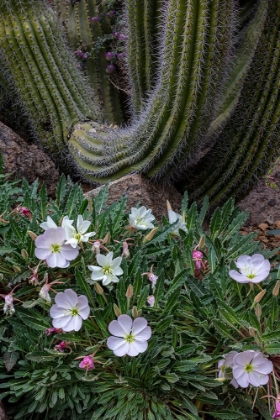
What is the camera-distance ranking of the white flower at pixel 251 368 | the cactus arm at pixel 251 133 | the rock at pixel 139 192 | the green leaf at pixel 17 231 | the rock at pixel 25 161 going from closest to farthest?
the white flower at pixel 251 368
the green leaf at pixel 17 231
the rock at pixel 139 192
the cactus arm at pixel 251 133
the rock at pixel 25 161

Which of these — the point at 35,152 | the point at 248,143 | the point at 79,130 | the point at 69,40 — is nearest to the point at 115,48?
the point at 69,40

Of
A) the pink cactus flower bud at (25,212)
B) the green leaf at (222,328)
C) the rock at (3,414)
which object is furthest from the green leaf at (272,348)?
the pink cactus flower bud at (25,212)

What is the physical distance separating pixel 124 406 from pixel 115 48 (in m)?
3.09

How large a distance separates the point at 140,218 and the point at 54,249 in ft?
1.17

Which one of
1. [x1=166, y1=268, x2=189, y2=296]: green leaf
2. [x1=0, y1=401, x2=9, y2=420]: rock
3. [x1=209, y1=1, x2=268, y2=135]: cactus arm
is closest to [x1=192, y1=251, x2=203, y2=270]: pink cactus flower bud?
[x1=166, y1=268, x2=189, y2=296]: green leaf

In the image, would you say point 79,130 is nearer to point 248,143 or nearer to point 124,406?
point 248,143

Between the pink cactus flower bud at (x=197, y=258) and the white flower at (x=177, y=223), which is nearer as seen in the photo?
the pink cactus flower bud at (x=197, y=258)

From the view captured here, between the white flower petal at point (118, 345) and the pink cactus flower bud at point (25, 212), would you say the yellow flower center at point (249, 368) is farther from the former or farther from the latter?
the pink cactus flower bud at point (25, 212)

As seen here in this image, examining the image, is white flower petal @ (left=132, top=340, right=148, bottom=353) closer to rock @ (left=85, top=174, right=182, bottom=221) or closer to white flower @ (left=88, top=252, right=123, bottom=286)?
white flower @ (left=88, top=252, right=123, bottom=286)

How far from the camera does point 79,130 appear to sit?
324 cm

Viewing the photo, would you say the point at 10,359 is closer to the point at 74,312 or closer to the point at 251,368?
the point at 74,312

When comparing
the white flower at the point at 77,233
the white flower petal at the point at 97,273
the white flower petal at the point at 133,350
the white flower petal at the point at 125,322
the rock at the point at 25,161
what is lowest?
the rock at the point at 25,161

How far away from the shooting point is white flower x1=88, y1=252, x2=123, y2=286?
147 centimetres

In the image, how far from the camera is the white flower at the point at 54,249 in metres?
1.48
